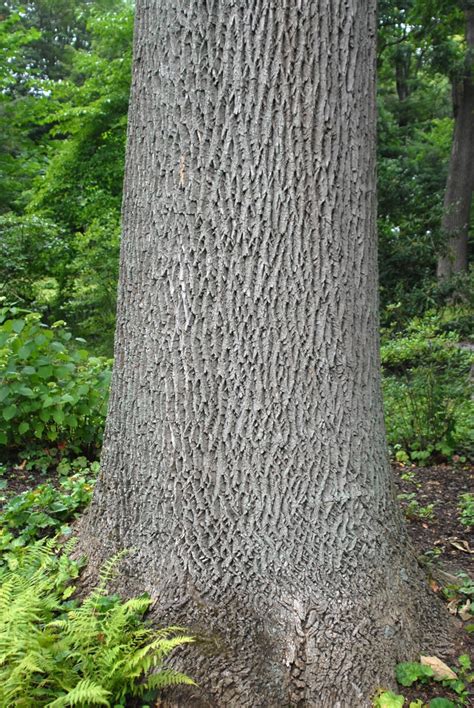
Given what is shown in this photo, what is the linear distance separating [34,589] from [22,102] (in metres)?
14.9

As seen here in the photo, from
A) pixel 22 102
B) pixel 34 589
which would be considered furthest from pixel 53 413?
pixel 22 102

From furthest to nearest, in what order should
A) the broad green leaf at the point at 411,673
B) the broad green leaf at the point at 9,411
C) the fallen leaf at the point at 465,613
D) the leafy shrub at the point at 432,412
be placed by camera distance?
the leafy shrub at the point at 432,412
the broad green leaf at the point at 9,411
the fallen leaf at the point at 465,613
the broad green leaf at the point at 411,673

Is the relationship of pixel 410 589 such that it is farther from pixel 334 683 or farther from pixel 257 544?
pixel 257 544

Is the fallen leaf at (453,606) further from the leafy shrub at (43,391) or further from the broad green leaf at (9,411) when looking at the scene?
the broad green leaf at (9,411)

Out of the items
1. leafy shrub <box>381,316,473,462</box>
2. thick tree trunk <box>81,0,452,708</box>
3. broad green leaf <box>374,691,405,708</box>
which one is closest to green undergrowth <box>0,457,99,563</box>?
thick tree trunk <box>81,0,452,708</box>

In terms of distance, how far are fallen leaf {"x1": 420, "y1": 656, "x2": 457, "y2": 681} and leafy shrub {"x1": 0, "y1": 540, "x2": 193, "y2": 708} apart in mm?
998

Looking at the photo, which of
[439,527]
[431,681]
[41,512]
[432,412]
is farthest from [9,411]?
[432,412]

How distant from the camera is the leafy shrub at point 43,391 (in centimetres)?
397

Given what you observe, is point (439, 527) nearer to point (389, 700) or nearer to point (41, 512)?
point (389, 700)

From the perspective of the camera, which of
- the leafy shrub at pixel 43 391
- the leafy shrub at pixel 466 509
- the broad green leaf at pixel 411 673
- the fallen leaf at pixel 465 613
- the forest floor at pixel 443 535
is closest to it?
the broad green leaf at pixel 411 673

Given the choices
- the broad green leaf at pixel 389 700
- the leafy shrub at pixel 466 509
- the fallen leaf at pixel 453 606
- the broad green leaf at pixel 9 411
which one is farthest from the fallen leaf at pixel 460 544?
the broad green leaf at pixel 9 411

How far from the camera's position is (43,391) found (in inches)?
160

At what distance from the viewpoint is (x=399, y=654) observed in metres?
2.30

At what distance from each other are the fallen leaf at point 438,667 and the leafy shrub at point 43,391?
266cm
